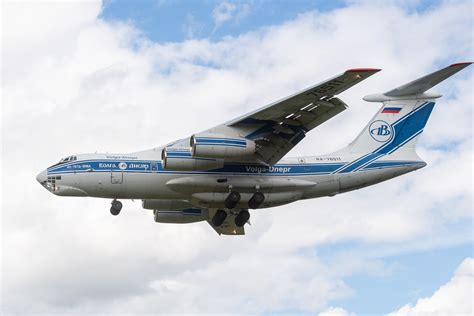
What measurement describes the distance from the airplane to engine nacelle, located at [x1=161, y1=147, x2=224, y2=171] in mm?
19

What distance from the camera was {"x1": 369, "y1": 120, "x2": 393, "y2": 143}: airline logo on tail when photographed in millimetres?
19375

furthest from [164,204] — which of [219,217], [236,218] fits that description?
[236,218]

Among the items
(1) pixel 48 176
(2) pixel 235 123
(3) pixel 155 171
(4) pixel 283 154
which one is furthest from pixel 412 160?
(1) pixel 48 176

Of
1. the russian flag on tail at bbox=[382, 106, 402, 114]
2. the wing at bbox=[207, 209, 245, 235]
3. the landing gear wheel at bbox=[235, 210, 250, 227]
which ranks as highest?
the russian flag on tail at bbox=[382, 106, 402, 114]

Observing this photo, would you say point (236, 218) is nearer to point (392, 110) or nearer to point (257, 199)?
point (257, 199)

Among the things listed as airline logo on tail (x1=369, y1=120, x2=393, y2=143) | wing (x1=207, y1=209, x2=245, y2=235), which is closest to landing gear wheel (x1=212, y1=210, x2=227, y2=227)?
wing (x1=207, y1=209, x2=245, y2=235)

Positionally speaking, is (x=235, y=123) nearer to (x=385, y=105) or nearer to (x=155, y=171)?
(x=155, y=171)

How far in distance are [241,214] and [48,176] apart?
412 centimetres

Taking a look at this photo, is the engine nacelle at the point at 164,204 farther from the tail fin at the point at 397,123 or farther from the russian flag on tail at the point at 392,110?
the russian flag on tail at the point at 392,110

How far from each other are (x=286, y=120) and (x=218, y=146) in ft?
5.16

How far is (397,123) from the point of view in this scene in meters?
19.5

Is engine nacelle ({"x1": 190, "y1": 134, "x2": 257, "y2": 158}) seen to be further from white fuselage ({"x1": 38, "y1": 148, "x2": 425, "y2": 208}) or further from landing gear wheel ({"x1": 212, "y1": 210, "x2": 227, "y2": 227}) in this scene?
landing gear wheel ({"x1": 212, "y1": 210, "x2": 227, "y2": 227})

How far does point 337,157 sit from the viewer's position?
19.0 m

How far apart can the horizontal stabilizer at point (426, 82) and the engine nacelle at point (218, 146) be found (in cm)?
393
